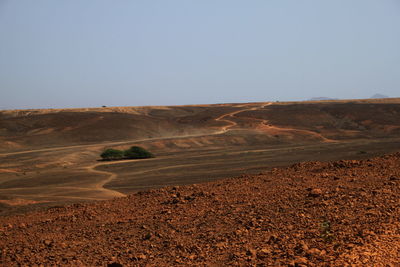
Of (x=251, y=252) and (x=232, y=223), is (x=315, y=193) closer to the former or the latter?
(x=232, y=223)

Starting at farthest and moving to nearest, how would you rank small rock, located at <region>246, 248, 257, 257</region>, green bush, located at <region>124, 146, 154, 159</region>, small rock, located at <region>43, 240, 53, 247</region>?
green bush, located at <region>124, 146, 154, 159</region>
small rock, located at <region>43, 240, 53, 247</region>
small rock, located at <region>246, 248, 257, 257</region>

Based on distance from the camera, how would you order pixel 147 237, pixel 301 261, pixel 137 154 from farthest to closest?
pixel 137 154 → pixel 147 237 → pixel 301 261

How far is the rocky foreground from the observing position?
248 inches

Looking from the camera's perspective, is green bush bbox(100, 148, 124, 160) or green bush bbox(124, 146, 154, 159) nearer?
green bush bbox(100, 148, 124, 160)

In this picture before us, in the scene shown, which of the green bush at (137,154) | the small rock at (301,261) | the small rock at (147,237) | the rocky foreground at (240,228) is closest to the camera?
the small rock at (301,261)

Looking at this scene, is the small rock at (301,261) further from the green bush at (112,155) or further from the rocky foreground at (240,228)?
the green bush at (112,155)

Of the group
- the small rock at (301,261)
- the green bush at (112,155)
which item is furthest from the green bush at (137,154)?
the small rock at (301,261)

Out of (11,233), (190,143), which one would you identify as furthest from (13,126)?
(11,233)

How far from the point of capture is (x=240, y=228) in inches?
303

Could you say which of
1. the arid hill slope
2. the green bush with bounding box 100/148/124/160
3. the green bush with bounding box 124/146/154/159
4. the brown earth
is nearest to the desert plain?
the brown earth

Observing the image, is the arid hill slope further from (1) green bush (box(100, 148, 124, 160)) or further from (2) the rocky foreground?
(2) the rocky foreground

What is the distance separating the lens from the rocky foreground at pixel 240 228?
6.30 metres

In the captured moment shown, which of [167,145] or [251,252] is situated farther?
[167,145]

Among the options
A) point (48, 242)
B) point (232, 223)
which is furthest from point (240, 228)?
point (48, 242)
